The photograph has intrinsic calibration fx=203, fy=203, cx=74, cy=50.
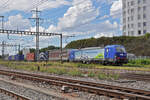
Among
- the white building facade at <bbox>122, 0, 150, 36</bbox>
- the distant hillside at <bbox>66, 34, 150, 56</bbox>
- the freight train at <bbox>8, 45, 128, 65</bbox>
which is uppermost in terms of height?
the white building facade at <bbox>122, 0, 150, 36</bbox>

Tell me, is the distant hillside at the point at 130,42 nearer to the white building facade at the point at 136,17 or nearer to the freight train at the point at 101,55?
the freight train at the point at 101,55

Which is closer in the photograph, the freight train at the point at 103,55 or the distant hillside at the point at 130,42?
the freight train at the point at 103,55

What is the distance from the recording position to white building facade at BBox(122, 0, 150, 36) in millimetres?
68312

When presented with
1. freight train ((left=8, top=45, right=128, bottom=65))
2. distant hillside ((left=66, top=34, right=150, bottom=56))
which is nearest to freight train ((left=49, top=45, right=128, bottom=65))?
freight train ((left=8, top=45, right=128, bottom=65))

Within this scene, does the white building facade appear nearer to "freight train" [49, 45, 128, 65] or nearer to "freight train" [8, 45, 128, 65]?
"freight train" [8, 45, 128, 65]

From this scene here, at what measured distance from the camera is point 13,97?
905 centimetres

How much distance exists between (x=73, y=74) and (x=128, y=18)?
6256 cm

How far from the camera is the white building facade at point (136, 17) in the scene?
224 feet

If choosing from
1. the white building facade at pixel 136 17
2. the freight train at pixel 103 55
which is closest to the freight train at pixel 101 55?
the freight train at pixel 103 55

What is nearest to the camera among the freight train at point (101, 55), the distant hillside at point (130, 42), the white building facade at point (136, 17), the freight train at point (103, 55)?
the freight train at point (101, 55)

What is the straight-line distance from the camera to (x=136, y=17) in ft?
Answer: 234

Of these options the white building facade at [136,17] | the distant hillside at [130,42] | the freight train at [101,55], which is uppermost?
the white building facade at [136,17]

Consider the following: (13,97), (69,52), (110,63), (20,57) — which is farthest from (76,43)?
(13,97)

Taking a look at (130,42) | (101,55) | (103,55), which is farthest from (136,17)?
(103,55)
